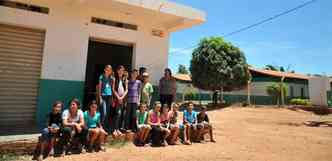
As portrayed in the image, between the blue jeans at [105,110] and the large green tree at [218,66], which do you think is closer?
the blue jeans at [105,110]

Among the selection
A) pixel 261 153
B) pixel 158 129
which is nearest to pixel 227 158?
pixel 261 153

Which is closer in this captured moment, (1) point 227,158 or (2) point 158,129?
(1) point 227,158

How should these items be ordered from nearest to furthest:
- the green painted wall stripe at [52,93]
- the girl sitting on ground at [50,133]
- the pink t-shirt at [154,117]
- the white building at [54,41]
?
the girl sitting on ground at [50,133] → the white building at [54,41] → the green painted wall stripe at [52,93] → the pink t-shirt at [154,117]

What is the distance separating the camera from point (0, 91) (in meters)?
5.65

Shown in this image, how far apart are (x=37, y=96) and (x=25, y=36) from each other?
4.90ft

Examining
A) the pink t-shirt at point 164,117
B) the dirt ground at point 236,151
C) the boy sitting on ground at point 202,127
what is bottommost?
the dirt ground at point 236,151

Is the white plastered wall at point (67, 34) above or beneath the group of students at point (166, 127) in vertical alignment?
above

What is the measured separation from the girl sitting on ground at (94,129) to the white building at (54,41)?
56.6 inches

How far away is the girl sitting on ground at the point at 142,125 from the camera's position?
5781 mm

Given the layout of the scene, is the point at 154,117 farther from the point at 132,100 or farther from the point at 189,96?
the point at 189,96

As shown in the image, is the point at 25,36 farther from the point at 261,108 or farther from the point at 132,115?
the point at 261,108

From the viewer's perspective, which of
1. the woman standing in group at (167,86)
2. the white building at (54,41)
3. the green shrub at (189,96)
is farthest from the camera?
the green shrub at (189,96)

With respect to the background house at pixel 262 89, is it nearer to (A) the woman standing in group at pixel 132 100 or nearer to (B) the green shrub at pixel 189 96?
(B) the green shrub at pixel 189 96

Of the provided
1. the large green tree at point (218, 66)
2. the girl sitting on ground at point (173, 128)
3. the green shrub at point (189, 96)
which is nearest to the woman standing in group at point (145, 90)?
the girl sitting on ground at point (173, 128)
